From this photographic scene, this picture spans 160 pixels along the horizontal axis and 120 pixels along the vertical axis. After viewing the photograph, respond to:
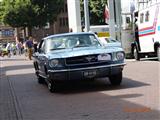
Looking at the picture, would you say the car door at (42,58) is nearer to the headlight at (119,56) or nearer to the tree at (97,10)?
the headlight at (119,56)

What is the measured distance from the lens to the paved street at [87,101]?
8.94m

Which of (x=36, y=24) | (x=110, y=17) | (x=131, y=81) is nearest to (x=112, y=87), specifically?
(x=131, y=81)

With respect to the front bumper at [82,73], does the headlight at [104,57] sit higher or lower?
higher

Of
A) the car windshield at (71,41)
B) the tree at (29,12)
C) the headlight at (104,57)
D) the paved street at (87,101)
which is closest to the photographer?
the paved street at (87,101)

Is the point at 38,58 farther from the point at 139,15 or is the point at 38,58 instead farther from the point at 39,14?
the point at 39,14

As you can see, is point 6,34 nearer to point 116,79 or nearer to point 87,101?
point 116,79

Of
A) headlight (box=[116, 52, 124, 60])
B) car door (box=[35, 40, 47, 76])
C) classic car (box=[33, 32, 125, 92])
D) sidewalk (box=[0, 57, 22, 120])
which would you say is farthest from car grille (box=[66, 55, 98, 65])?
sidewalk (box=[0, 57, 22, 120])

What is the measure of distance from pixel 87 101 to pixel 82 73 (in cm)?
168

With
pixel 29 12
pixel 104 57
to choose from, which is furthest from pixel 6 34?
pixel 104 57

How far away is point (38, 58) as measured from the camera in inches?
572

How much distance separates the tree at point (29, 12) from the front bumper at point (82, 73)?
62.2 metres

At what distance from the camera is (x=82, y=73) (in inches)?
484

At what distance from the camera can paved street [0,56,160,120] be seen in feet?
29.3

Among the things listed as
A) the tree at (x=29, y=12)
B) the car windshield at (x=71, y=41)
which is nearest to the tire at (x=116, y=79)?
the car windshield at (x=71, y=41)
